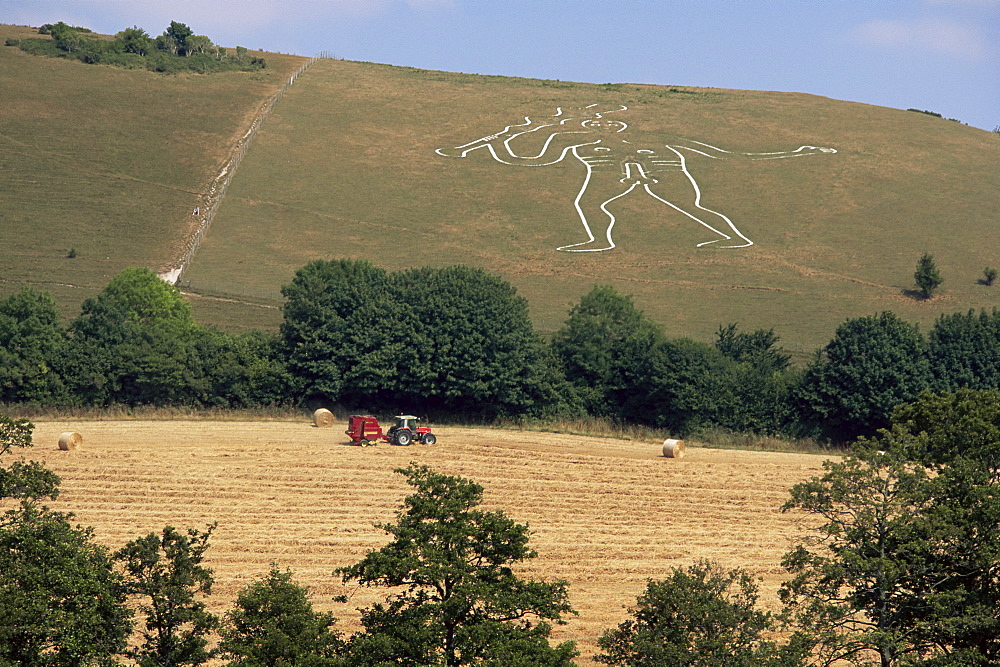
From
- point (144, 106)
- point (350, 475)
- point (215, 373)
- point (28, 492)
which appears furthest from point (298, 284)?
point (144, 106)

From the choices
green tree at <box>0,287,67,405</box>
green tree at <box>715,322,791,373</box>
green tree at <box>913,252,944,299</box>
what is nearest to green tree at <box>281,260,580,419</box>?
green tree at <box>0,287,67,405</box>

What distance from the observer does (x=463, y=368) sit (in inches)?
2232

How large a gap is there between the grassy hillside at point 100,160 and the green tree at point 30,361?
17572 millimetres

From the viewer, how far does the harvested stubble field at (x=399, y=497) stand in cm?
3384

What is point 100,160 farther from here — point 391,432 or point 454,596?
point 454,596

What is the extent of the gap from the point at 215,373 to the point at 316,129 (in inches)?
2688

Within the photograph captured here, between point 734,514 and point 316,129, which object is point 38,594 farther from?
point 316,129

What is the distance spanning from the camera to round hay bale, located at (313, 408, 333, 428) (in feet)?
174

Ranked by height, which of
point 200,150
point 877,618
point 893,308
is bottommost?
point 877,618

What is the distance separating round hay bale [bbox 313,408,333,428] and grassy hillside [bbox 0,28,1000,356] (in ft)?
80.1

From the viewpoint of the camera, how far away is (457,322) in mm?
58312

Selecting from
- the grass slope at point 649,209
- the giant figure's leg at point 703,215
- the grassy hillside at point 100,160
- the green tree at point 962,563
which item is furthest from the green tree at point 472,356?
the giant figure's leg at point 703,215

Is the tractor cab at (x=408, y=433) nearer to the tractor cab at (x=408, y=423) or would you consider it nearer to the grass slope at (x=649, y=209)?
the tractor cab at (x=408, y=423)

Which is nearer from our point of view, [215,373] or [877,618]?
[877,618]
